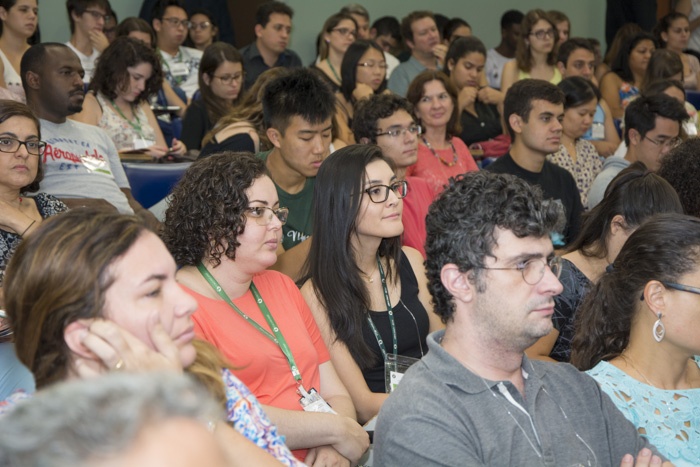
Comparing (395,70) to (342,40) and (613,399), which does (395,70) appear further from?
(613,399)

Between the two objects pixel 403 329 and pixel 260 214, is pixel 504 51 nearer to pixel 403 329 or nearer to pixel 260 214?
pixel 403 329

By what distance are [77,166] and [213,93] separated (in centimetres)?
162

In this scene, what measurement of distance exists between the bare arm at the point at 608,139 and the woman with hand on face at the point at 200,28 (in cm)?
324

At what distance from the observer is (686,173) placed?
3713 mm

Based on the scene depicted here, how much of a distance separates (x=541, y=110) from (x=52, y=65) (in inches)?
103

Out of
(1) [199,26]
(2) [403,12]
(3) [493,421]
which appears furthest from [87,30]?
(3) [493,421]

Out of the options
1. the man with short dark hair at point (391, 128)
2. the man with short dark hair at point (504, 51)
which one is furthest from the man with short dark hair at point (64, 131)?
the man with short dark hair at point (504, 51)

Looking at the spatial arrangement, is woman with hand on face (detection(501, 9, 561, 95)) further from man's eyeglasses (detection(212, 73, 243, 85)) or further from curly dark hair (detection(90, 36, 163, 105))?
curly dark hair (detection(90, 36, 163, 105))

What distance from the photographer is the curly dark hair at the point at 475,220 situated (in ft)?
6.23

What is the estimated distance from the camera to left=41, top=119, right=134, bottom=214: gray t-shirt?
3973mm

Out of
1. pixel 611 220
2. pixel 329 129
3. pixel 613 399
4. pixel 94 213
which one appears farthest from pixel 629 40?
pixel 94 213

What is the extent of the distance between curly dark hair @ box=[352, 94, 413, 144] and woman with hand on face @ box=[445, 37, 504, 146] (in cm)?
198

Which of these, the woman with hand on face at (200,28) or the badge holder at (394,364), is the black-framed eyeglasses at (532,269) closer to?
the badge holder at (394,364)

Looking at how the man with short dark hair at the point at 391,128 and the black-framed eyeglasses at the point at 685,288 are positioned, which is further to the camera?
the man with short dark hair at the point at 391,128
